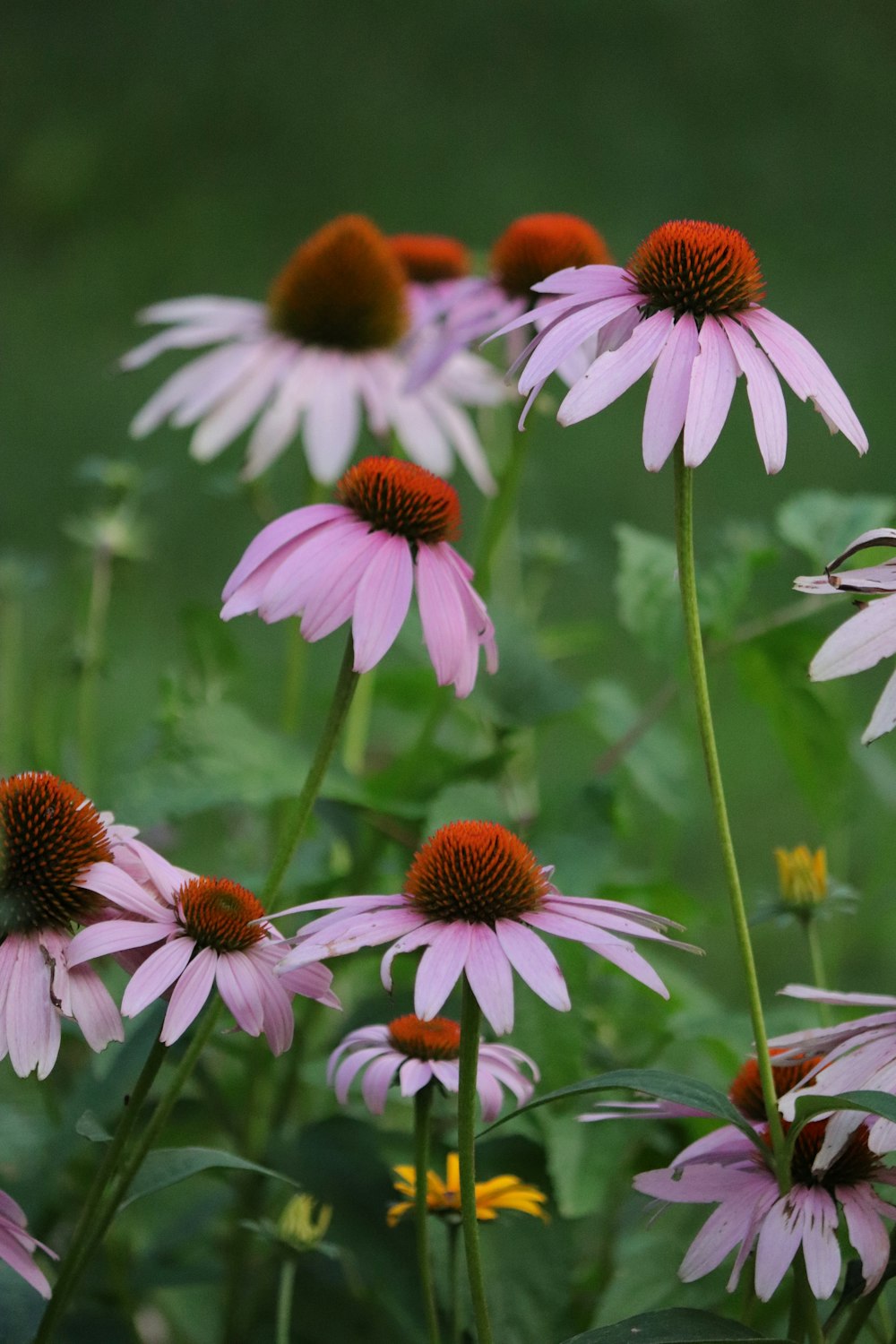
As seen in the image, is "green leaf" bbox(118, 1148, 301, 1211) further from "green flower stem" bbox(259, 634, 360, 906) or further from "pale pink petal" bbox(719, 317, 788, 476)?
"pale pink petal" bbox(719, 317, 788, 476)

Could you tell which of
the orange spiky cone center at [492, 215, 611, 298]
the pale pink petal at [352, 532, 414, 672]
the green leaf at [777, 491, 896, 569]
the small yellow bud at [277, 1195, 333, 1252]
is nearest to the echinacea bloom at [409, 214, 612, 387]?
the orange spiky cone center at [492, 215, 611, 298]

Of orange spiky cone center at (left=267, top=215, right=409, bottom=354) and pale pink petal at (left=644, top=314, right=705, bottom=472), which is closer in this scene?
pale pink petal at (left=644, top=314, right=705, bottom=472)

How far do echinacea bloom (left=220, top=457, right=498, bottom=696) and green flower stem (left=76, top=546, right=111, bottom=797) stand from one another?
1.07 feet

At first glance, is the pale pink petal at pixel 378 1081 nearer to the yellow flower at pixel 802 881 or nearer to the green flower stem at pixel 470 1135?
the green flower stem at pixel 470 1135

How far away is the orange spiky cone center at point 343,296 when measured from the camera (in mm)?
724

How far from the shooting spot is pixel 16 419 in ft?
3.32

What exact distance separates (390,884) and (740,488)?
3.58 ft

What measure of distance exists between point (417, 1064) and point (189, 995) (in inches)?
3.1

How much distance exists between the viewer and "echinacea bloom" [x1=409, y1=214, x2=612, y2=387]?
0.62m

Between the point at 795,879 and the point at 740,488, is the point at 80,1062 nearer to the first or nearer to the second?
the point at 795,879

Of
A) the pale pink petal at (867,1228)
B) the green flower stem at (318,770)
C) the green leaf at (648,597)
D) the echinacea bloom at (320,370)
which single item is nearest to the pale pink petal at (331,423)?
the echinacea bloom at (320,370)

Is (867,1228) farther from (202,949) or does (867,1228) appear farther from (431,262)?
(431,262)

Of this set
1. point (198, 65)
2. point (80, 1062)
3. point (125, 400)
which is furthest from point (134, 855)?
point (125, 400)

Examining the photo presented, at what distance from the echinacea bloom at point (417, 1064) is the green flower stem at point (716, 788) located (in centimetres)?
7
